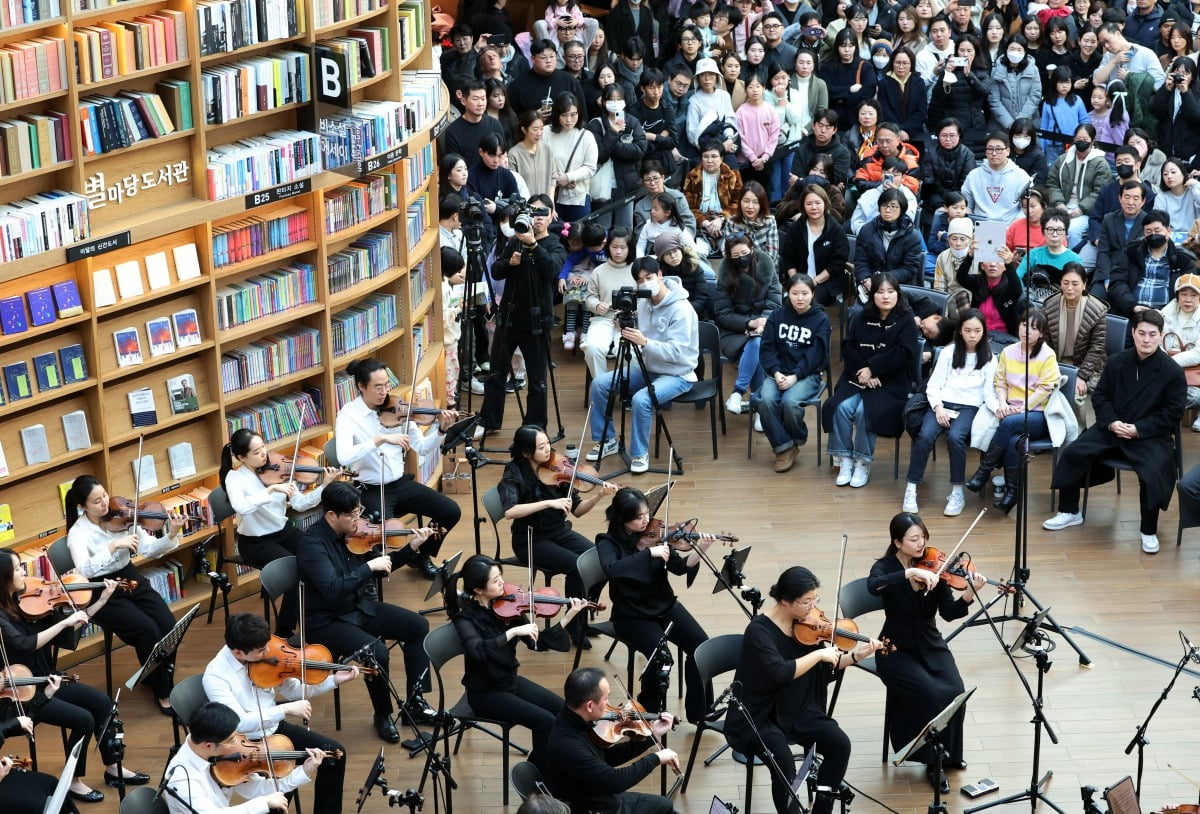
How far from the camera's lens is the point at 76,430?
804 cm

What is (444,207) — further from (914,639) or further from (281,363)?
(914,639)

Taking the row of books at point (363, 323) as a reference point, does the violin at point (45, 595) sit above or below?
below

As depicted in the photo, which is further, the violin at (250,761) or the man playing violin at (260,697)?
the man playing violin at (260,697)

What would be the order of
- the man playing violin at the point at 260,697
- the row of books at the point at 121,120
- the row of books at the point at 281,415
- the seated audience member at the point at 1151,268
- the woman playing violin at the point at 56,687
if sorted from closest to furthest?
1. the man playing violin at the point at 260,697
2. the woman playing violin at the point at 56,687
3. the row of books at the point at 121,120
4. the row of books at the point at 281,415
5. the seated audience member at the point at 1151,268

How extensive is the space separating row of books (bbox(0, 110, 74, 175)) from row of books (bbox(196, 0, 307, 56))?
82 centimetres

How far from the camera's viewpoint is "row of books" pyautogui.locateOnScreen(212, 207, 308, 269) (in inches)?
331

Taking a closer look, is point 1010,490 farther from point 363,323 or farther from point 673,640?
point 363,323

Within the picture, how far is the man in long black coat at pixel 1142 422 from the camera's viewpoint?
9.08m

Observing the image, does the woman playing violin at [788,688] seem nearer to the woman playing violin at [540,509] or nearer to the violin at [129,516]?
the woman playing violin at [540,509]

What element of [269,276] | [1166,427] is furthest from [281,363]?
[1166,427]

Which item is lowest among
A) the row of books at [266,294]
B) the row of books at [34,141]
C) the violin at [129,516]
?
the violin at [129,516]

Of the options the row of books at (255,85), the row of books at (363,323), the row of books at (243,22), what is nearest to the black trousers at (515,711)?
the row of books at (363,323)

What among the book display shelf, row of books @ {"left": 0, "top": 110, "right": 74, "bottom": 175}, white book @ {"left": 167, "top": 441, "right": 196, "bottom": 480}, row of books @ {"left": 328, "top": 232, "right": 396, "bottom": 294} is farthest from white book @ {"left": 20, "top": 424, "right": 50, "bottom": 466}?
row of books @ {"left": 328, "top": 232, "right": 396, "bottom": 294}

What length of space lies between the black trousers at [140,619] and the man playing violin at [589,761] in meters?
2.35
